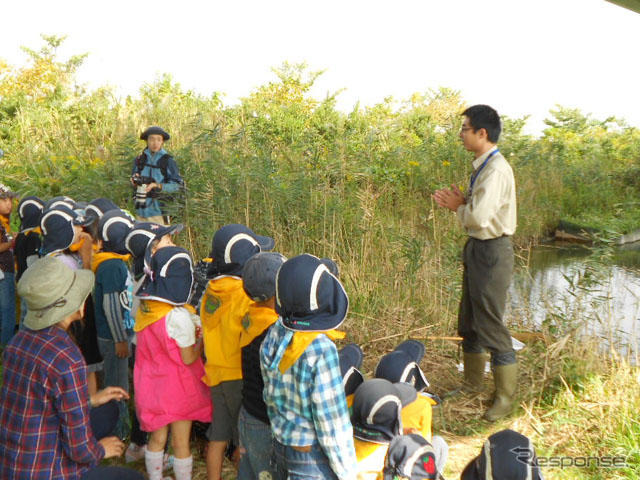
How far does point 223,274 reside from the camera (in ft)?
9.00

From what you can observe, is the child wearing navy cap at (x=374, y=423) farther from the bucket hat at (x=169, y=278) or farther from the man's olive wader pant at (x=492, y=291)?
the man's olive wader pant at (x=492, y=291)

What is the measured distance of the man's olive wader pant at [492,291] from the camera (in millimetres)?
3451

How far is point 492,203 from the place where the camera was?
3.39m

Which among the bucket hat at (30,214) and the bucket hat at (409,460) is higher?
the bucket hat at (30,214)

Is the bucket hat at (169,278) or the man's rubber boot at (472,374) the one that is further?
the man's rubber boot at (472,374)

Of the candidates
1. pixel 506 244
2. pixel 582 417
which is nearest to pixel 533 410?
pixel 582 417

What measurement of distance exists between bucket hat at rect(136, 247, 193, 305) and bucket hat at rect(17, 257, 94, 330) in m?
0.44

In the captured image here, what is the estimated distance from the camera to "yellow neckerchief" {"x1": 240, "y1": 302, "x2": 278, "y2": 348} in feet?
7.88

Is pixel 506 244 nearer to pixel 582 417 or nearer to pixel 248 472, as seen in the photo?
pixel 582 417

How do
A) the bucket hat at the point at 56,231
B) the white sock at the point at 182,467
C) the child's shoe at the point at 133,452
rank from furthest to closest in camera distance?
the bucket hat at the point at 56,231, the child's shoe at the point at 133,452, the white sock at the point at 182,467

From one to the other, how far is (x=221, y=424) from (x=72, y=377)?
0.96 meters

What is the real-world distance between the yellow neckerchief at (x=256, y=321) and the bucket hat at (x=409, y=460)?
28.6 inches

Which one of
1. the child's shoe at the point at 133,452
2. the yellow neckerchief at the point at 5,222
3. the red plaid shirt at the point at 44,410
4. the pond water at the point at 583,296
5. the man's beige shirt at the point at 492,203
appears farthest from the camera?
the yellow neckerchief at the point at 5,222

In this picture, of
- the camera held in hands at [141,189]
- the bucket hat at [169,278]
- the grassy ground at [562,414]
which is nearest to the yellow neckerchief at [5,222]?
the camera held in hands at [141,189]
